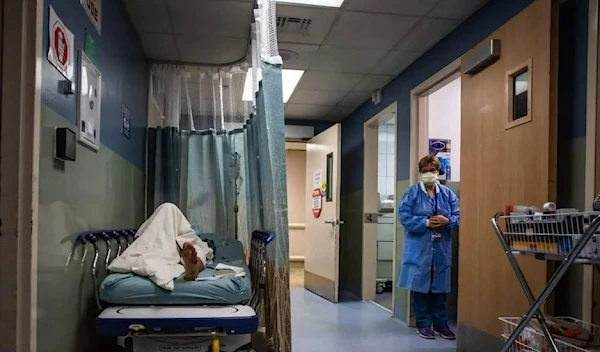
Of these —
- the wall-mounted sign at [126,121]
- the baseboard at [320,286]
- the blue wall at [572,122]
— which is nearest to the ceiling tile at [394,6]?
the blue wall at [572,122]

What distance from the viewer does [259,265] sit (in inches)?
98.9

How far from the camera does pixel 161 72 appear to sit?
148 inches

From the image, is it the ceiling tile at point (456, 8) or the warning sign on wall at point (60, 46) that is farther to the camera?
the ceiling tile at point (456, 8)

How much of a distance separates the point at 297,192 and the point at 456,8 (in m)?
5.62

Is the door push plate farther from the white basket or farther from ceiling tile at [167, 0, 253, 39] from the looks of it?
the white basket

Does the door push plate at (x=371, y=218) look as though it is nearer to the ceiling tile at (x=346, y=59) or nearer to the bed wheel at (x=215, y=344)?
the ceiling tile at (x=346, y=59)

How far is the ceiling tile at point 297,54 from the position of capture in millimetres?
3407

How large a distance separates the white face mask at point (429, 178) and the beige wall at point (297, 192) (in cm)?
465

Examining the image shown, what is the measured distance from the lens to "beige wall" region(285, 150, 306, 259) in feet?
26.1

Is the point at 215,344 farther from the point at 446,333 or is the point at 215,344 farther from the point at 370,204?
the point at 370,204

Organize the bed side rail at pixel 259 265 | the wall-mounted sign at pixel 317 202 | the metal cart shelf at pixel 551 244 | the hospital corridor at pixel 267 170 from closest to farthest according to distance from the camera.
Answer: the metal cart shelf at pixel 551 244 → the hospital corridor at pixel 267 170 → the bed side rail at pixel 259 265 → the wall-mounted sign at pixel 317 202

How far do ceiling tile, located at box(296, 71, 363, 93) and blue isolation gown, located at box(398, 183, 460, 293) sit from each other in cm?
127

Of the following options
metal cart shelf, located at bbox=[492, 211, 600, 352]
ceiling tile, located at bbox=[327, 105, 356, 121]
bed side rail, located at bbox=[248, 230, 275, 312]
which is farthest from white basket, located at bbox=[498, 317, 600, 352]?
ceiling tile, located at bbox=[327, 105, 356, 121]

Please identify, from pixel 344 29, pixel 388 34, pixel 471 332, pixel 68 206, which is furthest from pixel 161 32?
pixel 471 332
